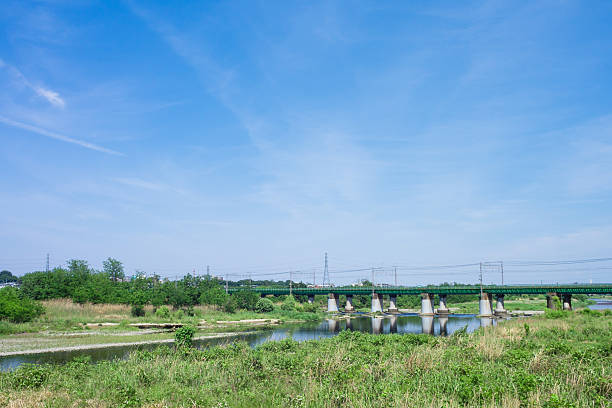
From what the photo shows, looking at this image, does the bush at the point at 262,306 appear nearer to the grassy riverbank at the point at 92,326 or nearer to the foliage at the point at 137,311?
the grassy riverbank at the point at 92,326

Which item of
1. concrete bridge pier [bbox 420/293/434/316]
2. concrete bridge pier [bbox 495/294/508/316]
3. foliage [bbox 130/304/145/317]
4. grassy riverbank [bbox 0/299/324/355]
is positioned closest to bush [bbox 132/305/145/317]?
foliage [bbox 130/304/145/317]

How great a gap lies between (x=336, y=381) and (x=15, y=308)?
5266cm

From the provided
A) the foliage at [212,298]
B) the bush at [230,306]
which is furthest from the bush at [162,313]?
the bush at [230,306]

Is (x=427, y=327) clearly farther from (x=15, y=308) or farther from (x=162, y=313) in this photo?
(x=15, y=308)

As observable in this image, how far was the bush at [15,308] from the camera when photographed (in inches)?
2021

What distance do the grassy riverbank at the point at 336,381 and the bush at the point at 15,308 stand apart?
4004 cm

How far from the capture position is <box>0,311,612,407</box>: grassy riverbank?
12.7 m

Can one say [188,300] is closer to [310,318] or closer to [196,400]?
[310,318]

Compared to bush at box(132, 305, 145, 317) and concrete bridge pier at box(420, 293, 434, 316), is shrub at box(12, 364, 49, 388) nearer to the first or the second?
bush at box(132, 305, 145, 317)

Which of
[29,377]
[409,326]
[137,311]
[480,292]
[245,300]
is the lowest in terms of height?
[409,326]

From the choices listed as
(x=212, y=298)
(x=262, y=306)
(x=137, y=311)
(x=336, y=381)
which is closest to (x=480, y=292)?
(x=262, y=306)

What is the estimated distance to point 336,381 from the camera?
15.1m

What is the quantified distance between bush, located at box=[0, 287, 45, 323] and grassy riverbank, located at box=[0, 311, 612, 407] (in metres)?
40.0

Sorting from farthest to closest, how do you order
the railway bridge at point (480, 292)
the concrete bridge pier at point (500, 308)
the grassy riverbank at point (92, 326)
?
1. the concrete bridge pier at point (500, 308)
2. the railway bridge at point (480, 292)
3. the grassy riverbank at point (92, 326)
